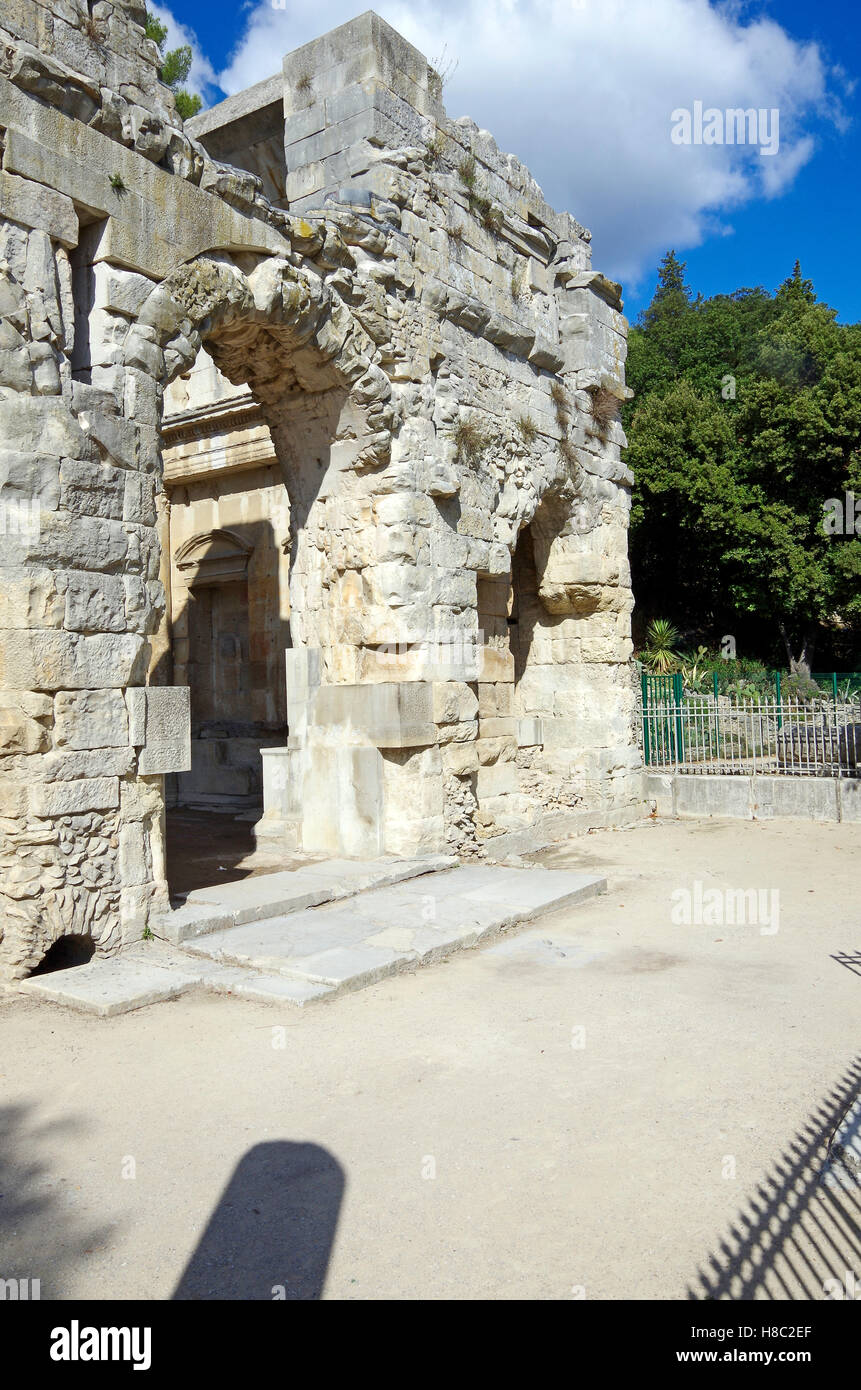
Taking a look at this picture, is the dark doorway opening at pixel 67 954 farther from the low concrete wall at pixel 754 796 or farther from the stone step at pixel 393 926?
the low concrete wall at pixel 754 796

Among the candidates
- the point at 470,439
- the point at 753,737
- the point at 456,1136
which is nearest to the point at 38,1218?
the point at 456,1136

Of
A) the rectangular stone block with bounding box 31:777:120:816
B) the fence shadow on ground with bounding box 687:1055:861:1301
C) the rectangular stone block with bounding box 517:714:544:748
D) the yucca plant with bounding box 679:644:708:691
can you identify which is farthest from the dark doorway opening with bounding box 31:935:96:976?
the yucca plant with bounding box 679:644:708:691

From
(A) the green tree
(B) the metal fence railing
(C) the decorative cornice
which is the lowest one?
(B) the metal fence railing

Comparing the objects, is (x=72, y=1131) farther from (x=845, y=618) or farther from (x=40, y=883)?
(x=845, y=618)

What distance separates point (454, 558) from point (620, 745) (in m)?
4.35

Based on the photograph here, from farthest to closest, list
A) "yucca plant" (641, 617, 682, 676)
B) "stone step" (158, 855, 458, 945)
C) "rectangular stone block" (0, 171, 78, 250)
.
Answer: "yucca plant" (641, 617, 682, 676)
"stone step" (158, 855, 458, 945)
"rectangular stone block" (0, 171, 78, 250)

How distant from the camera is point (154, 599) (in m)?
5.84

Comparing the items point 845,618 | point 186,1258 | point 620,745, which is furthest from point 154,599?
point 845,618

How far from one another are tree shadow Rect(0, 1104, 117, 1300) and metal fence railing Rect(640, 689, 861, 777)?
1021cm

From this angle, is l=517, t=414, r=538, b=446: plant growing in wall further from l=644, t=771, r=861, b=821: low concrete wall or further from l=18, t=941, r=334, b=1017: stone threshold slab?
l=18, t=941, r=334, b=1017: stone threshold slab

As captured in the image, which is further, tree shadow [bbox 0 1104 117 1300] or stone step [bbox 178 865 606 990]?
stone step [bbox 178 865 606 990]

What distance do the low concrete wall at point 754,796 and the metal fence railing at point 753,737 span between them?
276 mm

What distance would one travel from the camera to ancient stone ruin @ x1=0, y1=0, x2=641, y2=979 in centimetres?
529

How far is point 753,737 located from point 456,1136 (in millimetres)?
10119
